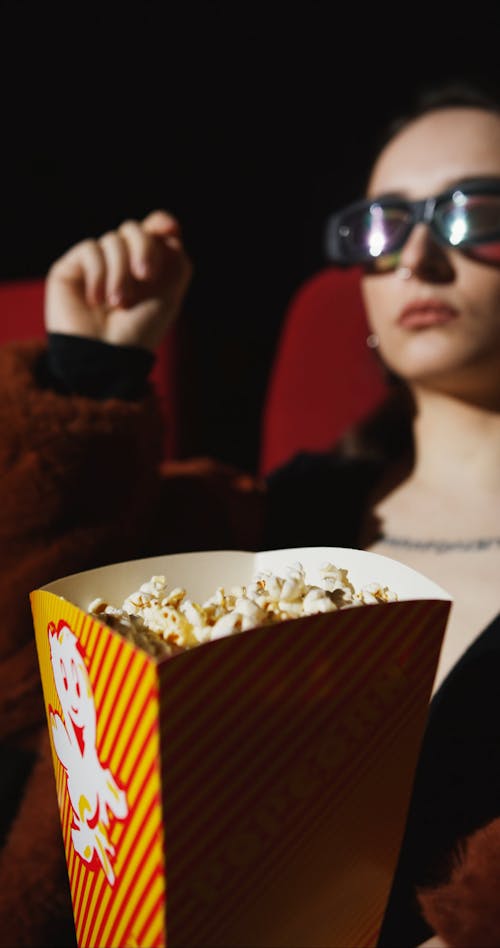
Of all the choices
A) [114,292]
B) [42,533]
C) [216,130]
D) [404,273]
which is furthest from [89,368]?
[216,130]

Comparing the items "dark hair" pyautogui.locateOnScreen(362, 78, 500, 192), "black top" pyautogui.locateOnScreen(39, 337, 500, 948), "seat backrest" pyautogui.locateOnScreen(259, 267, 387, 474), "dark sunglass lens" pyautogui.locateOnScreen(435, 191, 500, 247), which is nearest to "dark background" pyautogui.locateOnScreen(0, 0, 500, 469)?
"seat backrest" pyautogui.locateOnScreen(259, 267, 387, 474)

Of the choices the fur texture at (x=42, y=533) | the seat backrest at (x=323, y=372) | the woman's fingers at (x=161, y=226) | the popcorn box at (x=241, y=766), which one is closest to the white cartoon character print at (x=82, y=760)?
the popcorn box at (x=241, y=766)

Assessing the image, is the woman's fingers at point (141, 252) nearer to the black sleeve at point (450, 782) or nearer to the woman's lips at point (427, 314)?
the woman's lips at point (427, 314)

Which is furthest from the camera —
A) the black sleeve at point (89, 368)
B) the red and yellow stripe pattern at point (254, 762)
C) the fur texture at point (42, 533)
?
the black sleeve at point (89, 368)

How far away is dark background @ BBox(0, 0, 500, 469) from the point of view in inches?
58.9

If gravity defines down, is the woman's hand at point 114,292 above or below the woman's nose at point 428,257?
below

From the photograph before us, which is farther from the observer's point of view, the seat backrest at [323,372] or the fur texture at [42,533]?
the seat backrest at [323,372]

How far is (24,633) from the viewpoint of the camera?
0.68m

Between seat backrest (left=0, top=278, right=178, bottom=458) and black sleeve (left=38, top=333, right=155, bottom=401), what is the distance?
1.76 ft

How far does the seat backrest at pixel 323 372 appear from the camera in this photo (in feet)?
4.29

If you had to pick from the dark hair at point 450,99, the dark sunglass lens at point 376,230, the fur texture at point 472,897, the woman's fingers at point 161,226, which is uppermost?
the dark hair at point 450,99

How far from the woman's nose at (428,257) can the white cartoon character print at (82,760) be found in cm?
66

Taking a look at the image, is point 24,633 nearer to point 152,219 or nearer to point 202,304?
point 152,219

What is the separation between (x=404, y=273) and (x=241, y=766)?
0.69 metres
